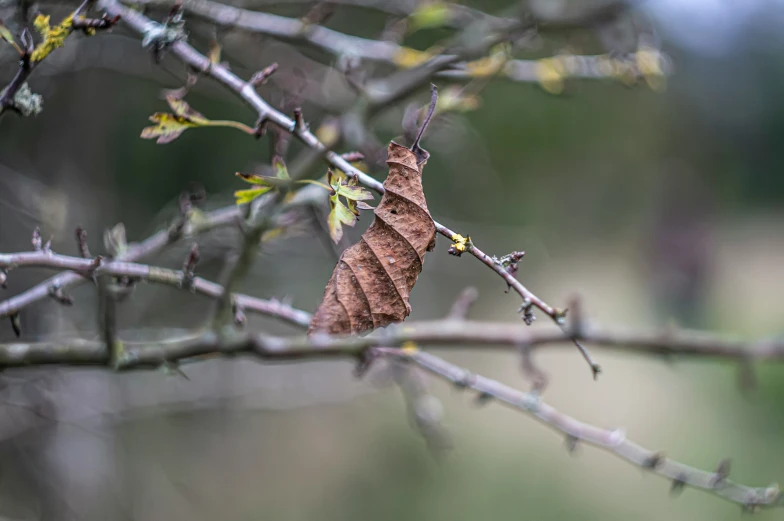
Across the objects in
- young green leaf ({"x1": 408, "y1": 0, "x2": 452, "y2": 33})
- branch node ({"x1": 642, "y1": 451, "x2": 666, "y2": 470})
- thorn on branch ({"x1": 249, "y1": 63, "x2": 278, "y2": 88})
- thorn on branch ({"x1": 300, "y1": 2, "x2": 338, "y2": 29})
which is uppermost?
young green leaf ({"x1": 408, "y1": 0, "x2": 452, "y2": 33})

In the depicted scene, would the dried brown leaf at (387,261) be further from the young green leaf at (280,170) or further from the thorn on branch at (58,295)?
the thorn on branch at (58,295)

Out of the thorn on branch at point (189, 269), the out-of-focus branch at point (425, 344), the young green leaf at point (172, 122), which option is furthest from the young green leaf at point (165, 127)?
the out-of-focus branch at point (425, 344)

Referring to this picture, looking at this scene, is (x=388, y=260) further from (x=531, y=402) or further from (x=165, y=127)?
(x=531, y=402)

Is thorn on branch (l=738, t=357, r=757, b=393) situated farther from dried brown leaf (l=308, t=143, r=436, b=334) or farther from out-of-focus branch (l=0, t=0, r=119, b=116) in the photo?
out-of-focus branch (l=0, t=0, r=119, b=116)

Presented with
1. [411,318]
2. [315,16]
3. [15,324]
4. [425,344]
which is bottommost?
[15,324]

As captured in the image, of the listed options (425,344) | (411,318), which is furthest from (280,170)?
(411,318)

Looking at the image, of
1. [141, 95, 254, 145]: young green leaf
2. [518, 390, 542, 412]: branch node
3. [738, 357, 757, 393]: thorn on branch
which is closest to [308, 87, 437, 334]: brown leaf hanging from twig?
[141, 95, 254, 145]: young green leaf
